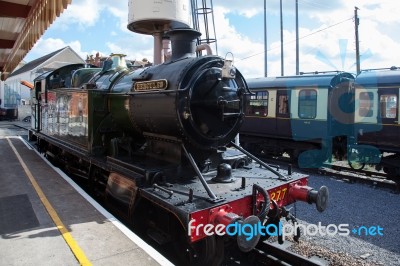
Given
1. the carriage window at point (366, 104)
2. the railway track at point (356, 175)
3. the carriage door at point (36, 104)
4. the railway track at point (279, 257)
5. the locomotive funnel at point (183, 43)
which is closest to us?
the railway track at point (279, 257)

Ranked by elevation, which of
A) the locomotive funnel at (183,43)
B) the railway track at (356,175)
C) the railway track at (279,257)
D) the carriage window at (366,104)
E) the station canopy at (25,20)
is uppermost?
the station canopy at (25,20)

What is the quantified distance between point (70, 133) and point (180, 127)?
11.8 feet

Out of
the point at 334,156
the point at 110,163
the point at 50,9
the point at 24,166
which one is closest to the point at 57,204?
the point at 110,163

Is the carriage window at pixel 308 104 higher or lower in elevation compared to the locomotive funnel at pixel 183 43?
lower

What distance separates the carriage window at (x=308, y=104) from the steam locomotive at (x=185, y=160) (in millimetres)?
6285

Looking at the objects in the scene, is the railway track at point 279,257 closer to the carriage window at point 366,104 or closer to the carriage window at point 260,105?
the carriage window at point 366,104

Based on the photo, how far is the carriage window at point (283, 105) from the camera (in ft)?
39.4

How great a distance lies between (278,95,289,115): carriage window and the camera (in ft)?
39.4

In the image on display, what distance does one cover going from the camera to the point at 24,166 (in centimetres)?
832

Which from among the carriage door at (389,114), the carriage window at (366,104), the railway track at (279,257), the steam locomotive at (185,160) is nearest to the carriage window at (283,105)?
the carriage window at (366,104)

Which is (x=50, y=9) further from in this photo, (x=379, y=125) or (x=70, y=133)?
(x=379, y=125)

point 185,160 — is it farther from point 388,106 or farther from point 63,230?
point 388,106

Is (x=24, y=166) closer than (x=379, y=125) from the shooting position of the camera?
Yes

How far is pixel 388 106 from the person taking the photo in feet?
31.7
